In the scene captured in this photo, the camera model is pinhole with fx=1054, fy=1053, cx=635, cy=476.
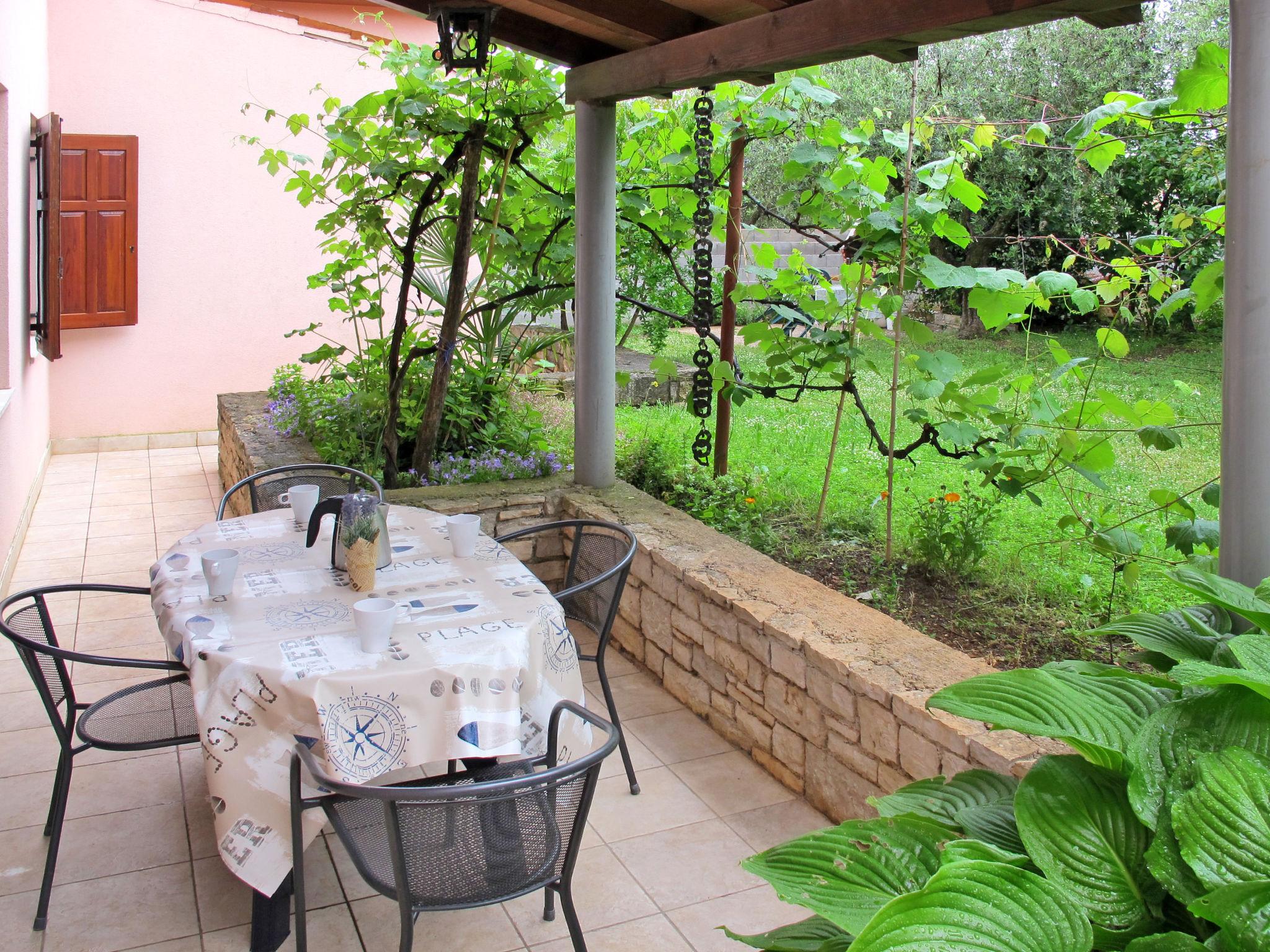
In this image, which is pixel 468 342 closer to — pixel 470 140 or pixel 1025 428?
pixel 470 140

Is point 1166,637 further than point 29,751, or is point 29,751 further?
point 29,751

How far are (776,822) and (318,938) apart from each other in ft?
4.11

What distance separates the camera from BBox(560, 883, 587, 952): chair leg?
2.08 m

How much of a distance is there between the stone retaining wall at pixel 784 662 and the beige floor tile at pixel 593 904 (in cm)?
65

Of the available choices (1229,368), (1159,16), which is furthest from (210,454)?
(1159,16)

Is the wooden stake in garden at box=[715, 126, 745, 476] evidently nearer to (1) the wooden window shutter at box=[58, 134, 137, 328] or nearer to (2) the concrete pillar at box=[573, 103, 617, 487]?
(2) the concrete pillar at box=[573, 103, 617, 487]

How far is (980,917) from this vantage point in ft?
3.85

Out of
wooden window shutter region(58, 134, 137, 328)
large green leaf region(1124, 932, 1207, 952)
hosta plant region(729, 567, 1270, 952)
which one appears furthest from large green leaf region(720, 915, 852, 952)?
wooden window shutter region(58, 134, 137, 328)

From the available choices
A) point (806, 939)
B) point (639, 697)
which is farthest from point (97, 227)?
point (806, 939)

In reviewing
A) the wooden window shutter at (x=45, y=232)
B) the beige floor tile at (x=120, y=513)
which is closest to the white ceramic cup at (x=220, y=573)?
the beige floor tile at (x=120, y=513)

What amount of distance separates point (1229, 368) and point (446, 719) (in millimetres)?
1710

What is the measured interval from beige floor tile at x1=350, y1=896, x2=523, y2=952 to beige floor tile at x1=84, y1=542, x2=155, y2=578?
121 inches

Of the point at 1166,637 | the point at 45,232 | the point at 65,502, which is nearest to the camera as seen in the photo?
the point at 1166,637

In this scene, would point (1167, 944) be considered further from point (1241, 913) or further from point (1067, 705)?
point (1067, 705)
